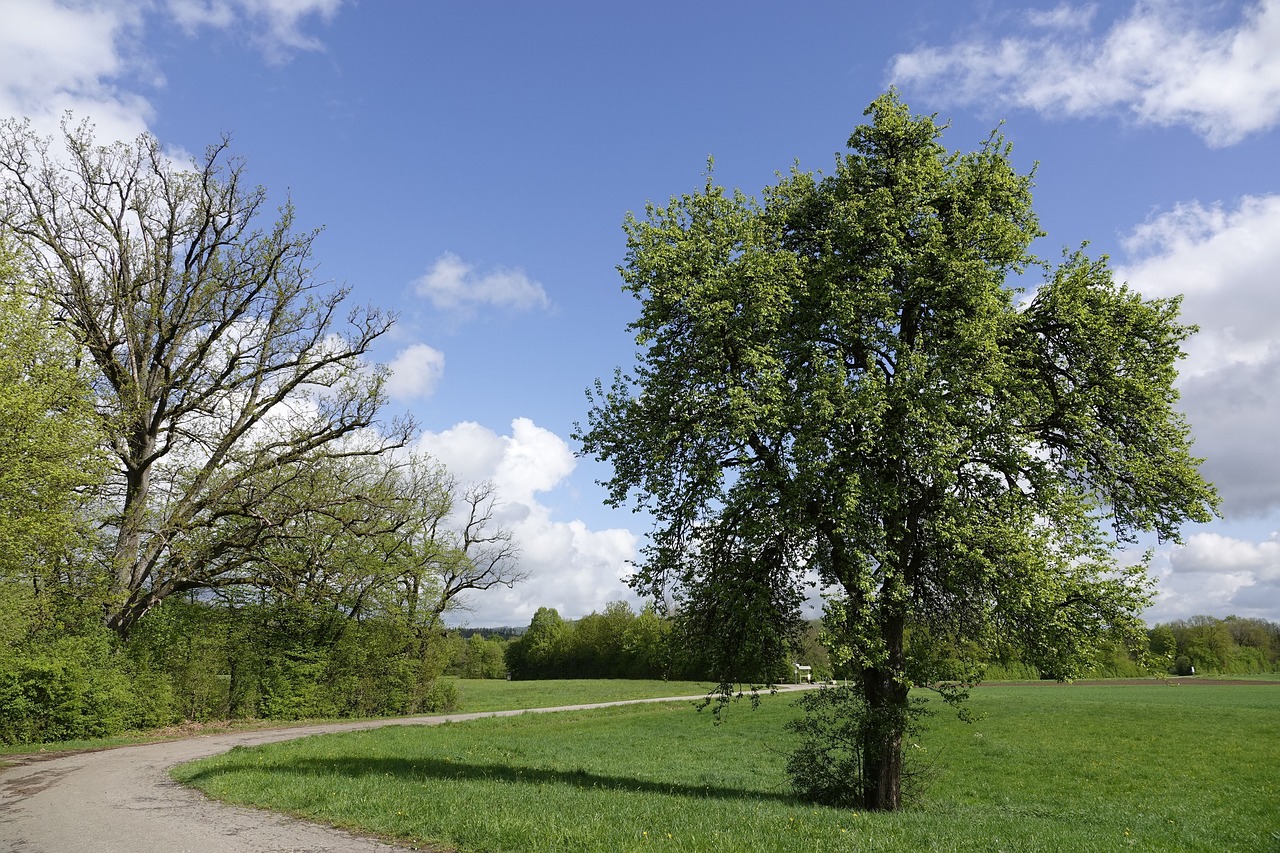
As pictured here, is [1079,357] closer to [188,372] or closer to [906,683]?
[906,683]

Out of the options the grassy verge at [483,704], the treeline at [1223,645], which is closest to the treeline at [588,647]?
the grassy verge at [483,704]

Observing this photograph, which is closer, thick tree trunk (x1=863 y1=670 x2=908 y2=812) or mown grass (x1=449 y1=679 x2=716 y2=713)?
thick tree trunk (x1=863 y1=670 x2=908 y2=812)

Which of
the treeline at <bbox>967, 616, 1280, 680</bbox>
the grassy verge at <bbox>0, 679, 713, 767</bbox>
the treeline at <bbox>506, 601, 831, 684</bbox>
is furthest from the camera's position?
the treeline at <bbox>967, 616, 1280, 680</bbox>

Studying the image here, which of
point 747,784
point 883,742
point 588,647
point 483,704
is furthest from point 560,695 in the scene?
point 883,742

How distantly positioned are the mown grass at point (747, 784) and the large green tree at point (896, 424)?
3.14 m

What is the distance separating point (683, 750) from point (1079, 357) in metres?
19.8

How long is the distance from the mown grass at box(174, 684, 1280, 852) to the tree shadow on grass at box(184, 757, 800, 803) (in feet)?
0.25

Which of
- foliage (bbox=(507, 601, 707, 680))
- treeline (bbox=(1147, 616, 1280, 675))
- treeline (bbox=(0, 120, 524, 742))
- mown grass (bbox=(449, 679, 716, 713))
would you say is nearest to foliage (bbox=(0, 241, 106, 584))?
treeline (bbox=(0, 120, 524, 742))

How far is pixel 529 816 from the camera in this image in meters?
10.3

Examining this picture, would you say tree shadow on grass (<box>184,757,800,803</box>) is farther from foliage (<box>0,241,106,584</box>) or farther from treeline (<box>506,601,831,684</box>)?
treeline (<box>506,601,831,684</box>)

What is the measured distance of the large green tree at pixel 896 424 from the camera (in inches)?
513

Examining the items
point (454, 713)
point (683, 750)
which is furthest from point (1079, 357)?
point (454, 713)

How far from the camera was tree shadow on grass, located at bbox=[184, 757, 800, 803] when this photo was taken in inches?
597

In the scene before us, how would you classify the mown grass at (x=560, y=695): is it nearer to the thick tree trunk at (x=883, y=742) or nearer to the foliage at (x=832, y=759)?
the foliage at (x=832, y=759)
